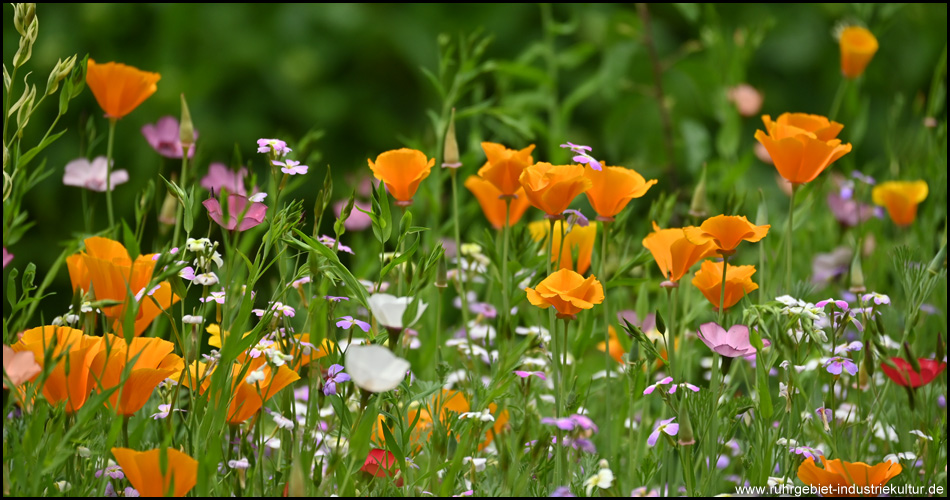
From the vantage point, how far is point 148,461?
50 centimetres

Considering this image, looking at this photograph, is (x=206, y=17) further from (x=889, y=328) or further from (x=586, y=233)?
(x=889, y=328)

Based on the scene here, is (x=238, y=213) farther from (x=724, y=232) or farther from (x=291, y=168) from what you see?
(x=724, y=232)

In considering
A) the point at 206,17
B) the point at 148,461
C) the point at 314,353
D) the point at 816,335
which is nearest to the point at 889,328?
the point at 816,335

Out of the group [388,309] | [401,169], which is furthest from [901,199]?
[388,309]

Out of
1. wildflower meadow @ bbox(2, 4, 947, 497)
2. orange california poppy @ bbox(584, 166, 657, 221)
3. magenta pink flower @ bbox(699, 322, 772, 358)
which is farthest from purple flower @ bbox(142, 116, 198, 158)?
magenta pink flower @ bbox(699, 322, 772, 358)

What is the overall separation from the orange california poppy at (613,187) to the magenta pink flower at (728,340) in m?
0.11

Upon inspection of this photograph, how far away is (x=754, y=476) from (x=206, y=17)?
4.72 feet

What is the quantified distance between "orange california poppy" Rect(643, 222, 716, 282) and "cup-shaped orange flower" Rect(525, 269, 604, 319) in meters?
0.08

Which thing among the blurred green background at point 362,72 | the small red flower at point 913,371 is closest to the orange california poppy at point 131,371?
the small red flower at point 913,371

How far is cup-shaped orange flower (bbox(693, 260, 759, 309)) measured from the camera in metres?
0.69

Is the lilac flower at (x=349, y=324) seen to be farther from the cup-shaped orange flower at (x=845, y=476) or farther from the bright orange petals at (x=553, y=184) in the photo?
the cup-shaped orange flower at (x=845, y=476)

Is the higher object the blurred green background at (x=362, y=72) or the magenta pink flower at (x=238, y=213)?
the blurred green background at (x=362, y=72)

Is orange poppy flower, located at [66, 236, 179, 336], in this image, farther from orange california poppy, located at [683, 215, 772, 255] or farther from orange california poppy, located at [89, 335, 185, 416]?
orange california poppy, located at [683, 215, 772, 255]

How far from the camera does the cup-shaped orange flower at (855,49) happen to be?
1.14m
